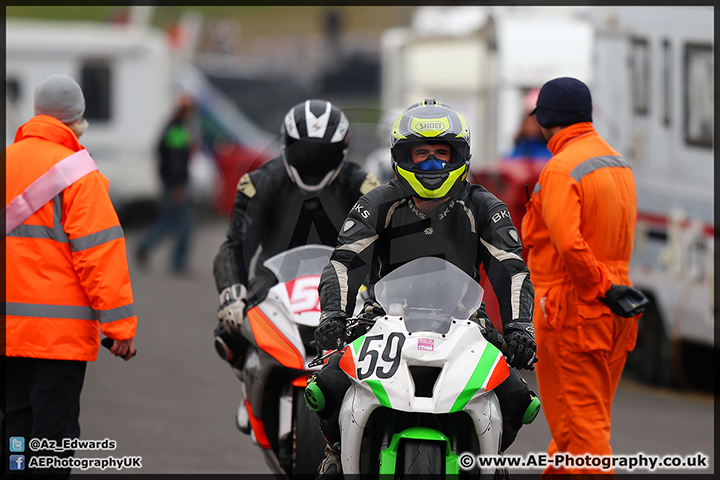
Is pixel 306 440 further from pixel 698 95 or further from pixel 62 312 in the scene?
pixel 698 95

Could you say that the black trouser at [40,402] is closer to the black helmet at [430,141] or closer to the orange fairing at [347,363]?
the orange fairing at [347,363]

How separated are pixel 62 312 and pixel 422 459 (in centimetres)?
211

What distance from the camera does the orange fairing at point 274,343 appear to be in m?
5.84

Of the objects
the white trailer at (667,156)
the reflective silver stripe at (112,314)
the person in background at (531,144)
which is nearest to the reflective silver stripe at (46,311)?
the reflective silver stripe at (112,314)

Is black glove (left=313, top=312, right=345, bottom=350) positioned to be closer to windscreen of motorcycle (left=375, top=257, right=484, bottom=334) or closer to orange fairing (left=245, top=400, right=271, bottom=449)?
windscreen of motorcycle (left=375, top=257, right=484, bottom=334)

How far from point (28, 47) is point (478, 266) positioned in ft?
53.6

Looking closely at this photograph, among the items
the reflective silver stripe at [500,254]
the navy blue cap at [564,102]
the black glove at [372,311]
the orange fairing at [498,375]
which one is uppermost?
the navy blue cap at [564,102]

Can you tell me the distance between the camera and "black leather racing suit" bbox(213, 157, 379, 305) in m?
6.57

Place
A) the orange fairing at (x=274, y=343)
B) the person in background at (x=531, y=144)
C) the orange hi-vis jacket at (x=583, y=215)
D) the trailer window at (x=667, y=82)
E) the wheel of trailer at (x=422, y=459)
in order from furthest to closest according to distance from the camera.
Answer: the person in background at (x=531, y=144) < the trailer window at (x=667, y=82) < the orange hi-vis jacket at (x=583, y=215) < the orange fairing at (x=274, y=343) < the wheel of trailer at (x=422, y=459)

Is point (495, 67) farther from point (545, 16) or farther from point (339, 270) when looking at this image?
point (339, 270)

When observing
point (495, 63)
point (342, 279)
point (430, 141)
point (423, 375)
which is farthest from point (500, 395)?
point (495, 63)

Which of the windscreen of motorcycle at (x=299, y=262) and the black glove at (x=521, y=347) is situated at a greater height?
the windscreen of motorcycle at (x=299, y=262)

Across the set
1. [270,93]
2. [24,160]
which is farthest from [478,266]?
[270,93]

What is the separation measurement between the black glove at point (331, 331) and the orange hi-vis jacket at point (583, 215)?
1.63 meters
